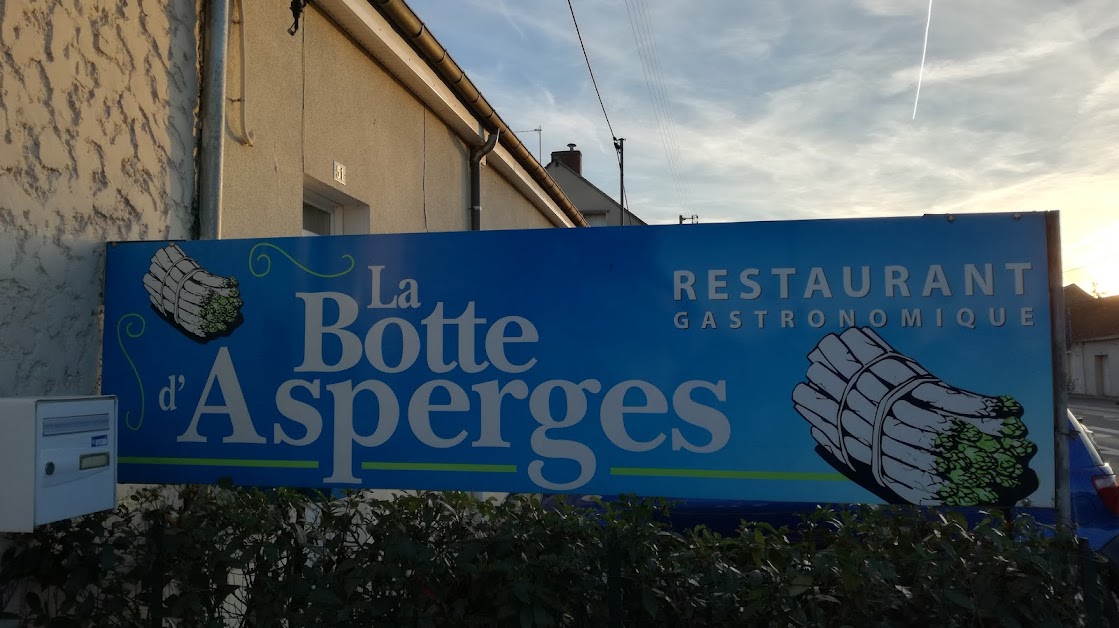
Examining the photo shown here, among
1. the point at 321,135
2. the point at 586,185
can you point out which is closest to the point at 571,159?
the point at 586,185

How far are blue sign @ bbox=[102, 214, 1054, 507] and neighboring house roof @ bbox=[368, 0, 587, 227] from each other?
3408 mm

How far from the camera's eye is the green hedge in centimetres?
254

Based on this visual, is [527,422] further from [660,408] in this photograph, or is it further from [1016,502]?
[1016,502]

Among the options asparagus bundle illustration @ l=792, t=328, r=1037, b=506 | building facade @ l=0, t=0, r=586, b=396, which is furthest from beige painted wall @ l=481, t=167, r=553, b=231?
asparagus bundle illustration @ l=792, t=328, r=1037, b=506

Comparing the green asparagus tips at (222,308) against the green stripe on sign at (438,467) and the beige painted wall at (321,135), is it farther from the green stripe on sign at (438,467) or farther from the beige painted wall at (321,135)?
A: the beige painted wall at (321,135)

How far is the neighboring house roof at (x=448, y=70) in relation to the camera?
6238mm

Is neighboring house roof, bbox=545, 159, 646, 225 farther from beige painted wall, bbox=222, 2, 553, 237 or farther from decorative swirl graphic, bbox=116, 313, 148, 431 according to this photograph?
decorative swirl graphic, bbox=116, 313, 148, 431

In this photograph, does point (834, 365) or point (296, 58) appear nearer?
point (834, 365)

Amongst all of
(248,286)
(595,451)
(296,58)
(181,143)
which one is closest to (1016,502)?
(595,451)

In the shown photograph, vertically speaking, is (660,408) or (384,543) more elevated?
(660,408)

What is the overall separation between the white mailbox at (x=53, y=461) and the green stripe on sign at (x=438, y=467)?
34.1 inches

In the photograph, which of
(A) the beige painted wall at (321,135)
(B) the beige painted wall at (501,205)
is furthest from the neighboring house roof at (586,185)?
(A) the beige painted wall at (321,135)

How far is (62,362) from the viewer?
3.21 metres

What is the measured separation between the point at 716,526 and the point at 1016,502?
9.10ft
